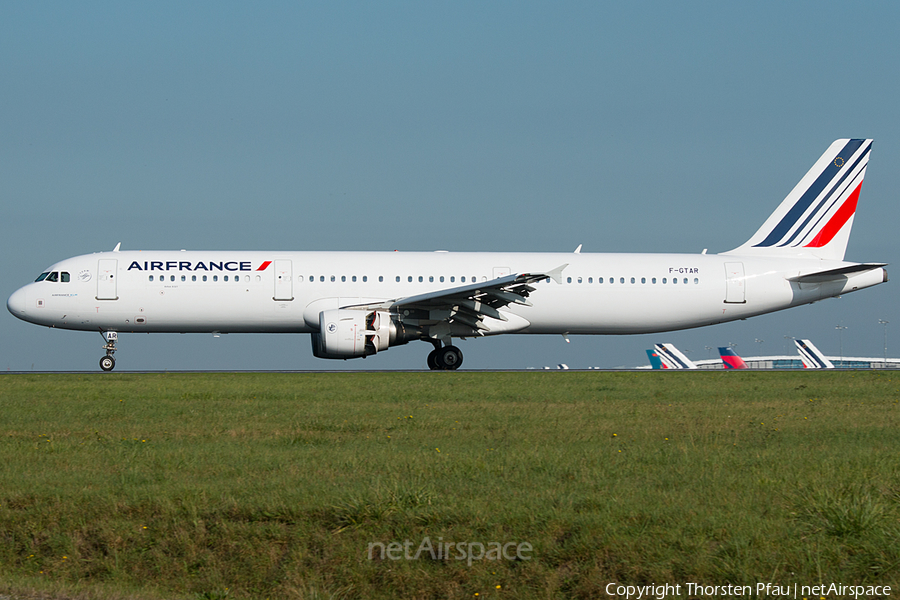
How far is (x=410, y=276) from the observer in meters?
28.9

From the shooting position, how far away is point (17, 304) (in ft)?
91.1

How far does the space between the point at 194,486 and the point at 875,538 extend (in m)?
6.13

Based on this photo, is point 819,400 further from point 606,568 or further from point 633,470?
point 606,568

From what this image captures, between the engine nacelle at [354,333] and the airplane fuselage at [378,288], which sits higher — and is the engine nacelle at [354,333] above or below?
below

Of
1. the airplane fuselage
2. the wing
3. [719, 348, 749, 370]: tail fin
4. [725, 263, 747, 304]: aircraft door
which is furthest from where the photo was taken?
[719, 348, 749, 370]: tail fin

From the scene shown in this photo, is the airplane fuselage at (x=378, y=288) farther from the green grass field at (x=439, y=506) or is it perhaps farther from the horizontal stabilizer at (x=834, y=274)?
the green grass field at (x=439, y=506)

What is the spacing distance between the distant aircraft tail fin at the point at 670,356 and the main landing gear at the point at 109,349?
54.3 metres

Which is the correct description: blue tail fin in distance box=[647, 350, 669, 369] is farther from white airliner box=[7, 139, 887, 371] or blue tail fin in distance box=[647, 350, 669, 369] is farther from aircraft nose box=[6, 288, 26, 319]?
aircraft nose box=[6, 288, 26, 319]

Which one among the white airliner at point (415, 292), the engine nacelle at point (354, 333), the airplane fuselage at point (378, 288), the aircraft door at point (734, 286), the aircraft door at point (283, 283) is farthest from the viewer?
the aircraft door at point (734, 286)

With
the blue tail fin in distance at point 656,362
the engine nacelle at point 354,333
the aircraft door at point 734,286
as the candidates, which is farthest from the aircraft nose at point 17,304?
the blue tail fin in distance at point 656,362

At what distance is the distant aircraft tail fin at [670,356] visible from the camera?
7606 centimetres

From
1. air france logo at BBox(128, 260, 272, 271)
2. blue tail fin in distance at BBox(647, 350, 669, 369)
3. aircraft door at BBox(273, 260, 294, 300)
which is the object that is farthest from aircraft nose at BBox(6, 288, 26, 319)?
blue tail fin in distance at BBox(647, 350, 669, 369)

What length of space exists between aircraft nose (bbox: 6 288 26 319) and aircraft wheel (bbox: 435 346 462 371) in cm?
1295

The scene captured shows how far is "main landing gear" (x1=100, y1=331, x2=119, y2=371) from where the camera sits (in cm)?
2798
